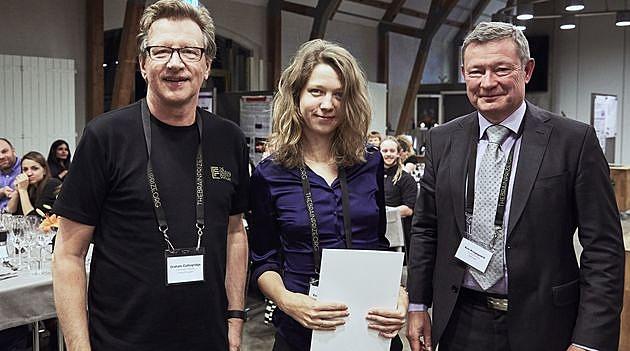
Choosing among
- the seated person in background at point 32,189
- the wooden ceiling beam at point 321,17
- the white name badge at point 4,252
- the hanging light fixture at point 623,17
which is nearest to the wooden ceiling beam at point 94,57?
the seated person in background at point 32,189

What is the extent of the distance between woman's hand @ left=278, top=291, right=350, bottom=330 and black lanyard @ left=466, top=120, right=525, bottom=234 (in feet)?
1.46

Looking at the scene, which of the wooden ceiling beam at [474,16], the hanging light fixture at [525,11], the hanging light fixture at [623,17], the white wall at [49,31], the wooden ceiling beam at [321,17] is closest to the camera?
the white wall at [49,31]

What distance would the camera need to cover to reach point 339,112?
1812 millimetres

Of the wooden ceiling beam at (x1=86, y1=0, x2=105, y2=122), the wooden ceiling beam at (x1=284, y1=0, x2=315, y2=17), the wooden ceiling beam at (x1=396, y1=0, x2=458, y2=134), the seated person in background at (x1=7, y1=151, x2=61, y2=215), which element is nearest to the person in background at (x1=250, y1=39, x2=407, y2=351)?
the seated person in background at (x1=7, y1=151, x2=61, y2=215)

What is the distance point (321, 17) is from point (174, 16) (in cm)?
1079

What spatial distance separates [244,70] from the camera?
446 inches

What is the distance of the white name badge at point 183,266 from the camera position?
5.20ft

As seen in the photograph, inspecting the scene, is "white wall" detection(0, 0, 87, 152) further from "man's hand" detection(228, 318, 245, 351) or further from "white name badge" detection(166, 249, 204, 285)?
"white name badge" detection(166, 249, 204, 285)

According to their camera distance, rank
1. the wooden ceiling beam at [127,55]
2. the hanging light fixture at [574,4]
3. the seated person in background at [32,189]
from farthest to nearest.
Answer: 1. the wooden ceiling beam at [127,55]
2. the hanging light fixture at [574,4]
3. the seated person in background at [32,189]

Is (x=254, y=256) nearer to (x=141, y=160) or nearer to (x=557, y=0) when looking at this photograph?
(x=141, y=160)

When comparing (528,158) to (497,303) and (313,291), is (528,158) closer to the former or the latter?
(497,303)

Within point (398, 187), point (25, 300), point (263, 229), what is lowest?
point (25, 300)

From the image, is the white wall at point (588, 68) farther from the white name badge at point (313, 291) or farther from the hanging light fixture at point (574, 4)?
the white name badge at point (313, 291)

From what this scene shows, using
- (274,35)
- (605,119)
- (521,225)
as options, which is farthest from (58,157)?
(605,119)
